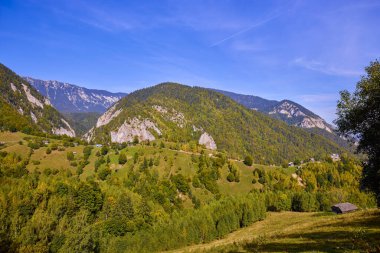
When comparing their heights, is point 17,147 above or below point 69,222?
above

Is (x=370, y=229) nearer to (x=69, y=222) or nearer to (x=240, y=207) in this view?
(x=240, y=207)

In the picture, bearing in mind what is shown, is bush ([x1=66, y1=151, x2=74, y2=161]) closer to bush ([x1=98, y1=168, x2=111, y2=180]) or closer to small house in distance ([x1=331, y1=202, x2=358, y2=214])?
bush ([x1=98, y1=168, x2=111, y2=180])

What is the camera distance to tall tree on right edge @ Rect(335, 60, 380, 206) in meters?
31.3

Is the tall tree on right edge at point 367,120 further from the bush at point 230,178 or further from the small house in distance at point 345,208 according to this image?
the bush at point 230,178

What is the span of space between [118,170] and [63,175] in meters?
34.3

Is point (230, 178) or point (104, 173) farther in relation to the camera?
point (230, 178)

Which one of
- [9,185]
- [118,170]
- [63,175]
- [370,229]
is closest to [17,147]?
[63,175]

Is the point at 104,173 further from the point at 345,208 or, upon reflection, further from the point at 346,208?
the point at 346,208

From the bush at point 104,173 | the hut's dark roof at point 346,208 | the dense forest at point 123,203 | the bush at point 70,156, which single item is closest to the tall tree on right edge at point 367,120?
the dense forest at point 123,203

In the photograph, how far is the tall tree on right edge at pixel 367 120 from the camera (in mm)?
31344

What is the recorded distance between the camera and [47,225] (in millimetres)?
94125

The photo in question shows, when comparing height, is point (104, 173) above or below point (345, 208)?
below

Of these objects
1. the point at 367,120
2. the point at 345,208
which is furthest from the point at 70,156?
the point at 367,120

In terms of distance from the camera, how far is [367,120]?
107ft
